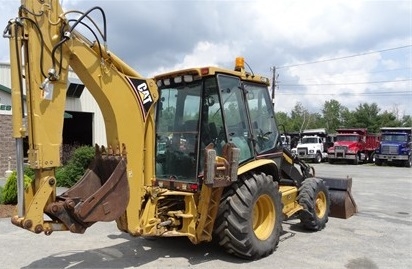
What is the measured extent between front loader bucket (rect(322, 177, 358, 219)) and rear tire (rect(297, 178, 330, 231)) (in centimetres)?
84

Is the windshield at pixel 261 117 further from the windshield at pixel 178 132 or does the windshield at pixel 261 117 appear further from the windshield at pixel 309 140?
the windshield at pixel 309 140

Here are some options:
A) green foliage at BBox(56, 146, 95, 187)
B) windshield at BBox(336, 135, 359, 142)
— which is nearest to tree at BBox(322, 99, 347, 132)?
windshield at BBox(336, 135, 359, 142)

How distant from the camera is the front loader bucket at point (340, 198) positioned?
8.77 metres

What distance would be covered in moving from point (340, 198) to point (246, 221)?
12.9 feet

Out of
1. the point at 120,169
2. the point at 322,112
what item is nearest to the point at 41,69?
the point at 120,169

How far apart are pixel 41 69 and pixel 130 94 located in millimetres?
1106

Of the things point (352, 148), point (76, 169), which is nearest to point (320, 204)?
point (76, 169)

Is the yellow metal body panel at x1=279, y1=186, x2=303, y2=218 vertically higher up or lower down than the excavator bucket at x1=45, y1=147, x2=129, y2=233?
lower down

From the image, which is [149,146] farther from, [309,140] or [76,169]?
[309,140]

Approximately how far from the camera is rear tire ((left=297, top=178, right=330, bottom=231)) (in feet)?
24.2

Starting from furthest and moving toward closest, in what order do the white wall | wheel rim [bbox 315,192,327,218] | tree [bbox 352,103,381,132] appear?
1. tree [bbox 352,103,381,132]
2. the white wall
3. wheel rim [bbox 315,192,327,218]

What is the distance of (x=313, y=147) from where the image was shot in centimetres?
3131

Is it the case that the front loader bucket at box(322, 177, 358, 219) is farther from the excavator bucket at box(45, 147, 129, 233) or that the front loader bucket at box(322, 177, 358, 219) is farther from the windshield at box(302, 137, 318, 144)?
the windshield at box(302, 137, 318, 144)

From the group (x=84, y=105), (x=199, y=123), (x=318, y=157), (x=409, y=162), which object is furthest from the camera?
(x=318, y=157)
